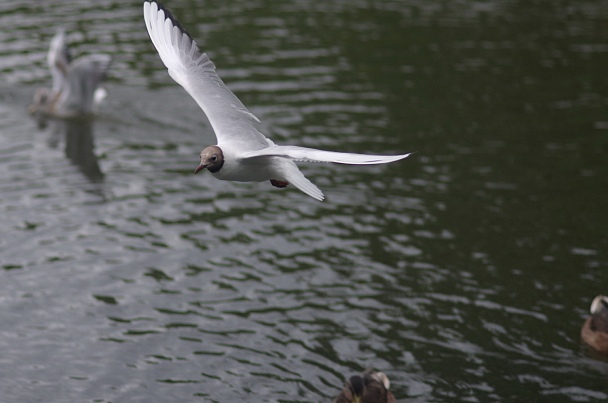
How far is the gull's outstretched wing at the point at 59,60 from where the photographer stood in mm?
20656

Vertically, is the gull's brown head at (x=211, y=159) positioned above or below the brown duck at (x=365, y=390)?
above

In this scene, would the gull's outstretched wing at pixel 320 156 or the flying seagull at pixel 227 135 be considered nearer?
the gull's outstretched wing at pixel 320 156

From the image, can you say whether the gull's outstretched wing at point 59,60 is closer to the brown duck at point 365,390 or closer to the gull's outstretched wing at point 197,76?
the gull's outstretched wing at point 197,76

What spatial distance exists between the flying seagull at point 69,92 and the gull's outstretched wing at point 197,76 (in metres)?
10.7

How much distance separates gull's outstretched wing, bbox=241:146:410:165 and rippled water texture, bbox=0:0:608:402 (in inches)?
144

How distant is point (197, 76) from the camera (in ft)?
33.5

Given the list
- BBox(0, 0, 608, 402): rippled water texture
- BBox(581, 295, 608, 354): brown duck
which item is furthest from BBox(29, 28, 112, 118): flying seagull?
BBox(581, 295, 608, 354): brown duck

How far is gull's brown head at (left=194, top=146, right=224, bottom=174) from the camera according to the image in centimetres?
848

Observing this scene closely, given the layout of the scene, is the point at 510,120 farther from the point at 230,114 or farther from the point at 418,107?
the point at 230,114

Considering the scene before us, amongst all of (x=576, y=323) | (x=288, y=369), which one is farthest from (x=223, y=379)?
(x=576, y=323)

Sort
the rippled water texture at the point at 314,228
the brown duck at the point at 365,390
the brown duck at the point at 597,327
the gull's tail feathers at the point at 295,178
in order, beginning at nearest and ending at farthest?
the gull's tail feathers at the point at 295,178 < the brown duck at the point at 365,390 < the rippled water texture at the point at 314,228 < the brown duck at the point at 597,327

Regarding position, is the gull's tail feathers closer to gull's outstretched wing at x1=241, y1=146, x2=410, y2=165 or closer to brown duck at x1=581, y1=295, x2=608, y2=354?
gull's outstretched wing at x1=241, y1=146, x2=410, y2=165

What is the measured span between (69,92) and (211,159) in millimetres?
13190

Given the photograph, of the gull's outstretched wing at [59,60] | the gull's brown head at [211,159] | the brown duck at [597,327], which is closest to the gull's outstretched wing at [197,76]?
the gull's brown head at [211,159]
